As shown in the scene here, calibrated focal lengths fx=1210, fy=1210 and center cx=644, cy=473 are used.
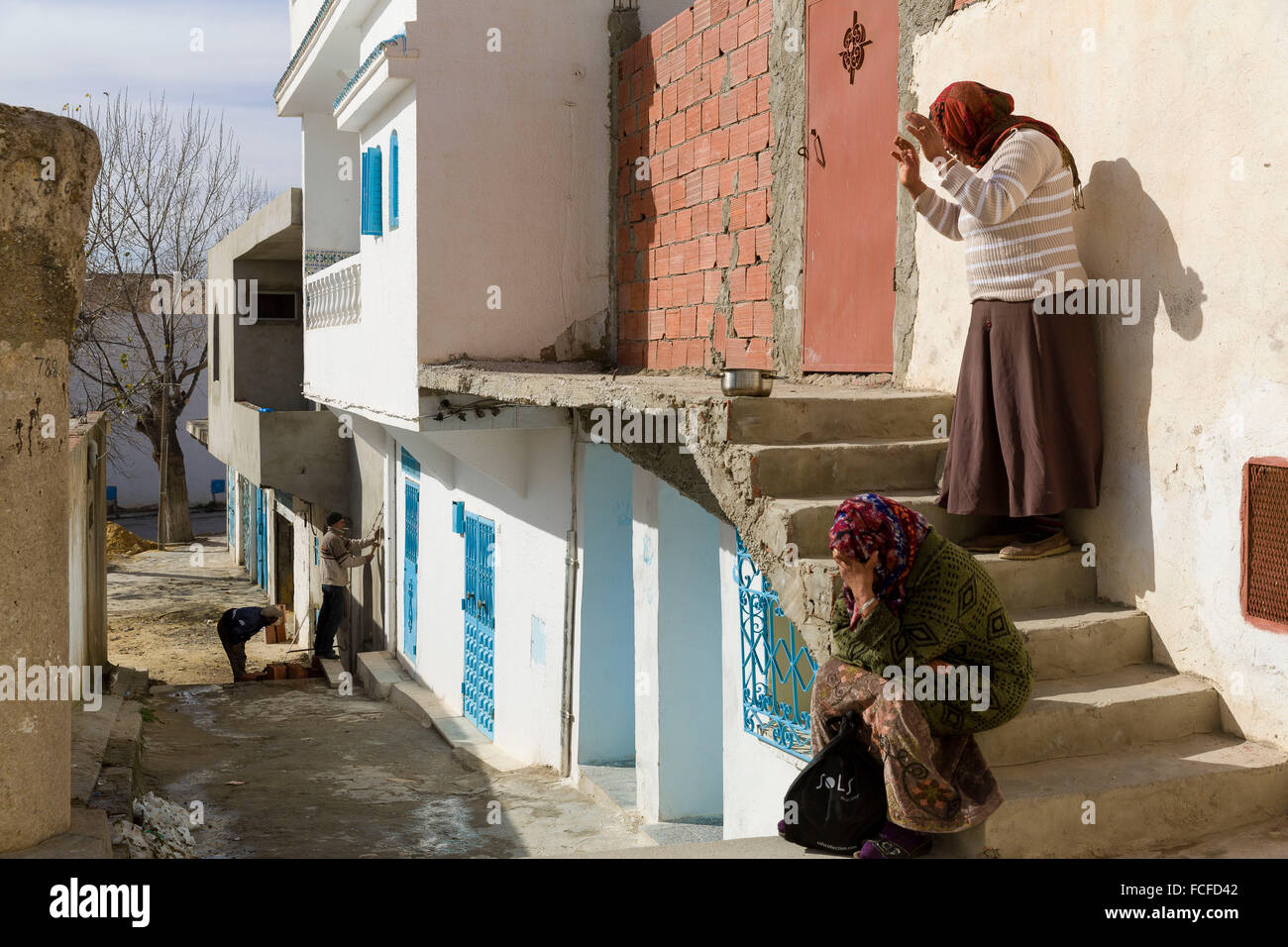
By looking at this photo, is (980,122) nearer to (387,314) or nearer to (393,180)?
(393,180)

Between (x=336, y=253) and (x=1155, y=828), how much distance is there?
11629 millimetres

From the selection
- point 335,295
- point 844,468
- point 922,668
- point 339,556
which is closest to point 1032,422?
point 844,468

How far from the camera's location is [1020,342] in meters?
4.54

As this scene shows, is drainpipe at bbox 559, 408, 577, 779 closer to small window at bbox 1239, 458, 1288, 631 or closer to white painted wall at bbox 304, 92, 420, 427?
white painted wall at bbox 304, 92, 420, 427

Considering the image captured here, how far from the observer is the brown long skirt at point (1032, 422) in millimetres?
4465

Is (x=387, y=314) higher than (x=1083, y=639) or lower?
higher

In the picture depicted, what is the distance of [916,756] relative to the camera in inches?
137

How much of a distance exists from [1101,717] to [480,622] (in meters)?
7.39

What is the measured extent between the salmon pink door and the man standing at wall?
864 cm

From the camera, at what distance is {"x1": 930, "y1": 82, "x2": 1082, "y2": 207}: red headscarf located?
15.2ft

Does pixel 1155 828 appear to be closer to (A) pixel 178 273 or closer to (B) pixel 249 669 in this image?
(B) pixel 249 669

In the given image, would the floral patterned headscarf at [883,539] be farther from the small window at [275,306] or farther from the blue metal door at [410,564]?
the small window at [275,306]

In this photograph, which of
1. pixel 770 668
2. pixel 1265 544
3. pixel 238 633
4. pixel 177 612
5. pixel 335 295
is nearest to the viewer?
pixel 1265 544

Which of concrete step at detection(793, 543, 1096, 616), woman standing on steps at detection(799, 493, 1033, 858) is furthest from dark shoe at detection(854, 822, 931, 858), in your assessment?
concrete step at detection(793, 543, 1096, 616)
